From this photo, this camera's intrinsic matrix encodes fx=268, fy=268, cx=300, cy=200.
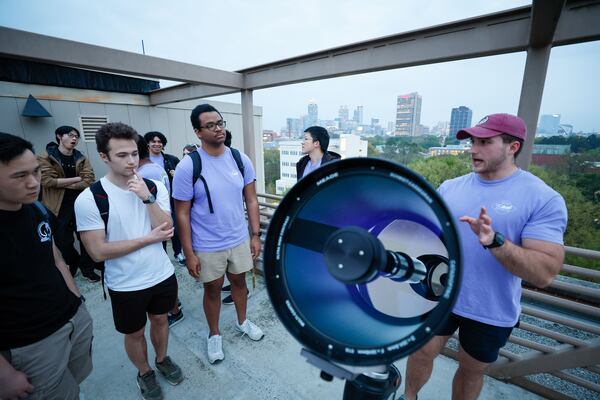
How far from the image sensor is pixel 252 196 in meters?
2.44

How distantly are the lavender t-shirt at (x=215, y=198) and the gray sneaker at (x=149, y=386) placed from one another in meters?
1.01

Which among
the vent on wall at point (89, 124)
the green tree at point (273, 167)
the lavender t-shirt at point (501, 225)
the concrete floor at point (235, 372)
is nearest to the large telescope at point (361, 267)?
the lavender t-shirt at point (501, 225)

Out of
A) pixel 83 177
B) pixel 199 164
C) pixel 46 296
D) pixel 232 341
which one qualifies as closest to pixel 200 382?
pixel 232 341

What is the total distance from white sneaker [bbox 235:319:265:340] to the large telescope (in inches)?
80.9

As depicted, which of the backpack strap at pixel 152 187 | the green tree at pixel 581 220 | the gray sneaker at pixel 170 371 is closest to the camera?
the backpack strap at pixel 152 187

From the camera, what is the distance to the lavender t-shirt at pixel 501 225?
49.2 inches

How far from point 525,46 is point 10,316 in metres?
3.20

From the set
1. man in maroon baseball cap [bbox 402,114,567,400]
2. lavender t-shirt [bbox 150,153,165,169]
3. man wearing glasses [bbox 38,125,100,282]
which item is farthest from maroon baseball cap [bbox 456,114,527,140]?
man wearing glasses [bbox 38,125,100,282]

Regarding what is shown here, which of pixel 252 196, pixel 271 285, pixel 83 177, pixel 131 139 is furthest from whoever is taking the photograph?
pixel 83 177

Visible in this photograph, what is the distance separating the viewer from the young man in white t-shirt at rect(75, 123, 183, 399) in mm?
1618

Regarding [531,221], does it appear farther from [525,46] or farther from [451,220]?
[525,46]

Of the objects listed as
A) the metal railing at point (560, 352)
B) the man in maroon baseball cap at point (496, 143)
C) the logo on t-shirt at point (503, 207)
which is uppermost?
the man in maroon baseball cap at point (496, 143)

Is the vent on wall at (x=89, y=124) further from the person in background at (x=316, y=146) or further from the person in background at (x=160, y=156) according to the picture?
the person in background at (x=316, y=146)

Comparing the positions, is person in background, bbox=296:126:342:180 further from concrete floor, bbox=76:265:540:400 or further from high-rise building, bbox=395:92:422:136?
high-rise building, bbox=395:92:422:136
